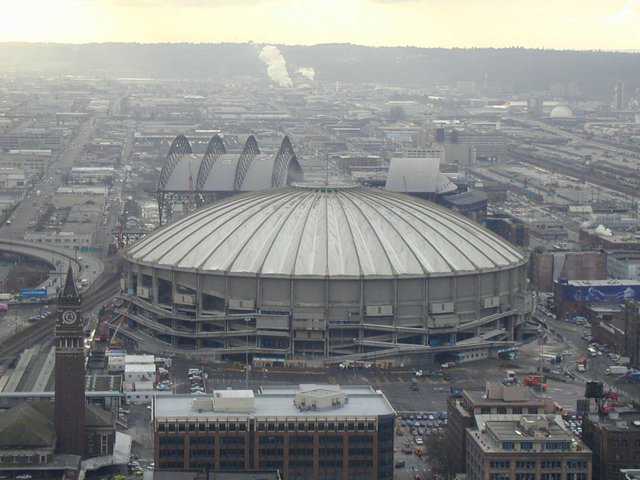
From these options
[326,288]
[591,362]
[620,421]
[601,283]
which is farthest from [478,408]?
[601,283]

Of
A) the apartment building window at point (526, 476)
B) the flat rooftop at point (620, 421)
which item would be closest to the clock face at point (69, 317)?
the apartment building window at point (526, 476)

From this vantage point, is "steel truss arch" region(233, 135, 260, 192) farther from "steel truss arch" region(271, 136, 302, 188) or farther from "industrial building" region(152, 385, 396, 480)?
"industrial building" region(152, 385, 396, 480)

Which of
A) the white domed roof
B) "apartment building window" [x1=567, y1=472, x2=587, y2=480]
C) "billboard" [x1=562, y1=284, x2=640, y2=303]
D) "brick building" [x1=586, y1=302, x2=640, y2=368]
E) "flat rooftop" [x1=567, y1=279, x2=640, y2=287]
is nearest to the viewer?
"apartment building window" [x1=567, y1=472, x2=587, y2=480]

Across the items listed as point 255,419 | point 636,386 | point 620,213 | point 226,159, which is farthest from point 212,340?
point 620,213

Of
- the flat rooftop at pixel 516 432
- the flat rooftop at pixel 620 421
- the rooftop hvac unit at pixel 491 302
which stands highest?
the flat rooftop at pixel 516 432

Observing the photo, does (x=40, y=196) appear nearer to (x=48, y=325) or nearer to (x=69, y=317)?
(x=48, y=325)

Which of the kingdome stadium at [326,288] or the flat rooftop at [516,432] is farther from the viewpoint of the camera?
the kingdome stadium at [326,288]

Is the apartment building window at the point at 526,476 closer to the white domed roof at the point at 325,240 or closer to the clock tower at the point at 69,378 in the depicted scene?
the clock tower at the point at 69,378

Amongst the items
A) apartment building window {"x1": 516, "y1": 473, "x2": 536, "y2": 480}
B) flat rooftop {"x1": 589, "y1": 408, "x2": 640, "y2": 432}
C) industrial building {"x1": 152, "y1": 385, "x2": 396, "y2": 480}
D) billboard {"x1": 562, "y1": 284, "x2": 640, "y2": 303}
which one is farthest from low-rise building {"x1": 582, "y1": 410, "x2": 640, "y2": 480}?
billboard {"x1": 562, "y1": 284, "x2": 640, "y2": 303}
